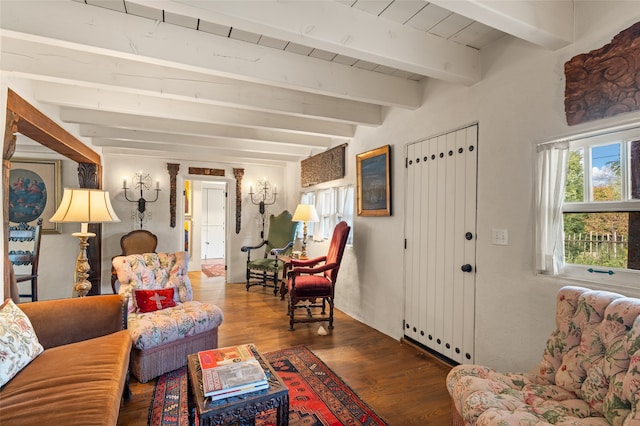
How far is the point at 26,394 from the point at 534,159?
9.90 feet

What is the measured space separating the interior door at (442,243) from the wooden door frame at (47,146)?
3260mm

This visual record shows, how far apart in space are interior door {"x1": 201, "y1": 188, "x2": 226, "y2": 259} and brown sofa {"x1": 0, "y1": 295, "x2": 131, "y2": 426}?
22.3 ft

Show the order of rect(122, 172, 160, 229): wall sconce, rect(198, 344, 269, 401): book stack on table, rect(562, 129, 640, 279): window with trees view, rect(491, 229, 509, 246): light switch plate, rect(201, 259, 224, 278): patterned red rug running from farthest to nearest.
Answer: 1. rect(201, 259, 224, 278): patterned red rug
2. rect(122, 172, 160, 229): wall sconce
3. rect(491, 229, 509, 246): light switch plate
4. rect(562, 129, 640, 279): window with trees view
5. rect(198, 344, 269, 401): book stack on table

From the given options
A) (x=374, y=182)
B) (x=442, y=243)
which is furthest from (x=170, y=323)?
(x=374, y=182)

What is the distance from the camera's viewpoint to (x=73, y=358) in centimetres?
179

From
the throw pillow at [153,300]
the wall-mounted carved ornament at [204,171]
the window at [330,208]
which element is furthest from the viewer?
the wall-mounted carved ornament at [204,171]

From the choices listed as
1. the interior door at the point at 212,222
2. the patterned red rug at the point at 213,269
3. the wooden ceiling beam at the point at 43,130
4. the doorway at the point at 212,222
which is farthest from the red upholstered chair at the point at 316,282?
the interior door at the point at 212,222

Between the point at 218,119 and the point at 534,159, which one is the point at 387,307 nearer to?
the point at 534,159

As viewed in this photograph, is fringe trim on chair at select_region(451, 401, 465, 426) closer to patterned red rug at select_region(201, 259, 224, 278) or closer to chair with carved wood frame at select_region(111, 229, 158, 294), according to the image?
chair with carved wood frame at select_region(111, 229, 158, 294)

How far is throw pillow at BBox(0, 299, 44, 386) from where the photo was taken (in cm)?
159

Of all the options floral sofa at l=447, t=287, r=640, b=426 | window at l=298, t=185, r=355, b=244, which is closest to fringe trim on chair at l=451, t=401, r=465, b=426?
floral sofa at l=447, t=287, r=640, b=426

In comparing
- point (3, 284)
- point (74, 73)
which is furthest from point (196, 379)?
point (74, 73)

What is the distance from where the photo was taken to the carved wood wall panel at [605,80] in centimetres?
161

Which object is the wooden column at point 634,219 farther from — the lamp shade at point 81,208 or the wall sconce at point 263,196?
the wall sconce at point 263,196
